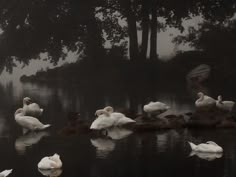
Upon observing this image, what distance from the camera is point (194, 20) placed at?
68.5 feet

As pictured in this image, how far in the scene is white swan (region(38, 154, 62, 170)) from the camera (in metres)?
8.15

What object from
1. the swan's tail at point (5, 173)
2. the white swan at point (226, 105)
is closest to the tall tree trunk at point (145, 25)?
the white swan at point (226, 105)

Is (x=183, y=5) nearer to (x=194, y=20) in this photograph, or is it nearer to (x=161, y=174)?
(x=194, y=20)

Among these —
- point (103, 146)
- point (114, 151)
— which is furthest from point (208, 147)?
point (103, 146)

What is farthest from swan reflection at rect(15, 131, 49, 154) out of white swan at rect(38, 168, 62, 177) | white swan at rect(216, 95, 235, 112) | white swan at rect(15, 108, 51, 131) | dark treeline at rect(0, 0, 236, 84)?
dark treeline at rect(0, 0, 236, 84)

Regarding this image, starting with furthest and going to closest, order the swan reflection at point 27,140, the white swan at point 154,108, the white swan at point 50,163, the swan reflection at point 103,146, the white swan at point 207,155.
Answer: the white swan at point 154,108
the swan reflection at point 27,140
the swan reflection at point 103,146
the white swan at point 207,155
the white swan at point 50,163

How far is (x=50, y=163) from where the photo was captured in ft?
26.7

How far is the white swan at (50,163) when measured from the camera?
321 inches

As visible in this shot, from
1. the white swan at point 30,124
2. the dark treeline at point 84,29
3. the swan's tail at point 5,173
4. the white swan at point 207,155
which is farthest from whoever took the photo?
the dark treeline at point 84,29

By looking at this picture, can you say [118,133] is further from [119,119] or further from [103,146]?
[103,146]

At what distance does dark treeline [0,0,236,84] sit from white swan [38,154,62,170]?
13.0 metres

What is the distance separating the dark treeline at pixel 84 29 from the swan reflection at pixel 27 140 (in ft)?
34.7

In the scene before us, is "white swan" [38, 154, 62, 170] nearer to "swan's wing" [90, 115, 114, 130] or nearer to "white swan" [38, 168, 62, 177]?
"white swan" [38, 168, 62, 177]

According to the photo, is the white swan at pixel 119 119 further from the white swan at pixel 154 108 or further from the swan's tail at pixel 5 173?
the swan's tail at pixel 5 173
